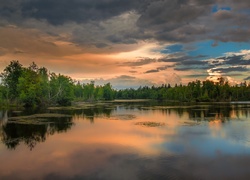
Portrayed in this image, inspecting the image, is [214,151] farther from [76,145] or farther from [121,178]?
[76,145]

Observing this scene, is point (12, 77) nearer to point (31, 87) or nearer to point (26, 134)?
point (31, 87)

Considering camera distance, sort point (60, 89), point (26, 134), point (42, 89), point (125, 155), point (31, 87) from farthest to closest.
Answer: point (60, 89)
point (42, 89)
point (31, 87)
point (26, 134)
point (125, 155)

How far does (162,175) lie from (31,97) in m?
80.5

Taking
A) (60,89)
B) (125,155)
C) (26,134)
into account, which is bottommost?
(125,155)

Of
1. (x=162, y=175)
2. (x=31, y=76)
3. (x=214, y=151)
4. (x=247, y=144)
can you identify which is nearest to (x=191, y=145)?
(x=214, y=151)

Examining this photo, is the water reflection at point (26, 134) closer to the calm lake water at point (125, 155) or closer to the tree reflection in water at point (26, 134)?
the tree reflection in water at point (26, 134)

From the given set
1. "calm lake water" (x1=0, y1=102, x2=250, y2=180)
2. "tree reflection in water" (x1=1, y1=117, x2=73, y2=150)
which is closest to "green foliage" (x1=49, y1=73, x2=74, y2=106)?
"tree reflection in water" (x1=1, y1=117, x2=73, y2=150)

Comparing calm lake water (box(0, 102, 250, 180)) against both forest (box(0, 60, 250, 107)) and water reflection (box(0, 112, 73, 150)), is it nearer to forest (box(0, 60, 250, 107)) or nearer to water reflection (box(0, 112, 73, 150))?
water reflection (box(0, 112, 73, 150))

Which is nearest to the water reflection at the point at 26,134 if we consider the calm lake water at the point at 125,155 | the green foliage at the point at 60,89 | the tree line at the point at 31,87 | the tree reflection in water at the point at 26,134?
the tree reflection in water at the point at 26,134

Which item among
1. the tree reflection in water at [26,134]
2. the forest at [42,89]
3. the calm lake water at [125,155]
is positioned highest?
the forest at [42,89]

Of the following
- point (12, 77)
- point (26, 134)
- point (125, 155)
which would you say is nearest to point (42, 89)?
point (12, 77)

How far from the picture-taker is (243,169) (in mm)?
18469

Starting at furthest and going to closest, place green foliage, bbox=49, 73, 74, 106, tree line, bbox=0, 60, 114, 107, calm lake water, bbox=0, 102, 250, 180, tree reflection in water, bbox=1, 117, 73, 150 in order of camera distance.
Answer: green foliage, bbox=49, 73, 74, 106, tree line, bbox=0, 60, 114, 107, tree reflection in water, bbox=1, 117, 73, 150, calm lake water, bbox=0, 102, 250, 180

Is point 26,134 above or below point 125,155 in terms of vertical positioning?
above
